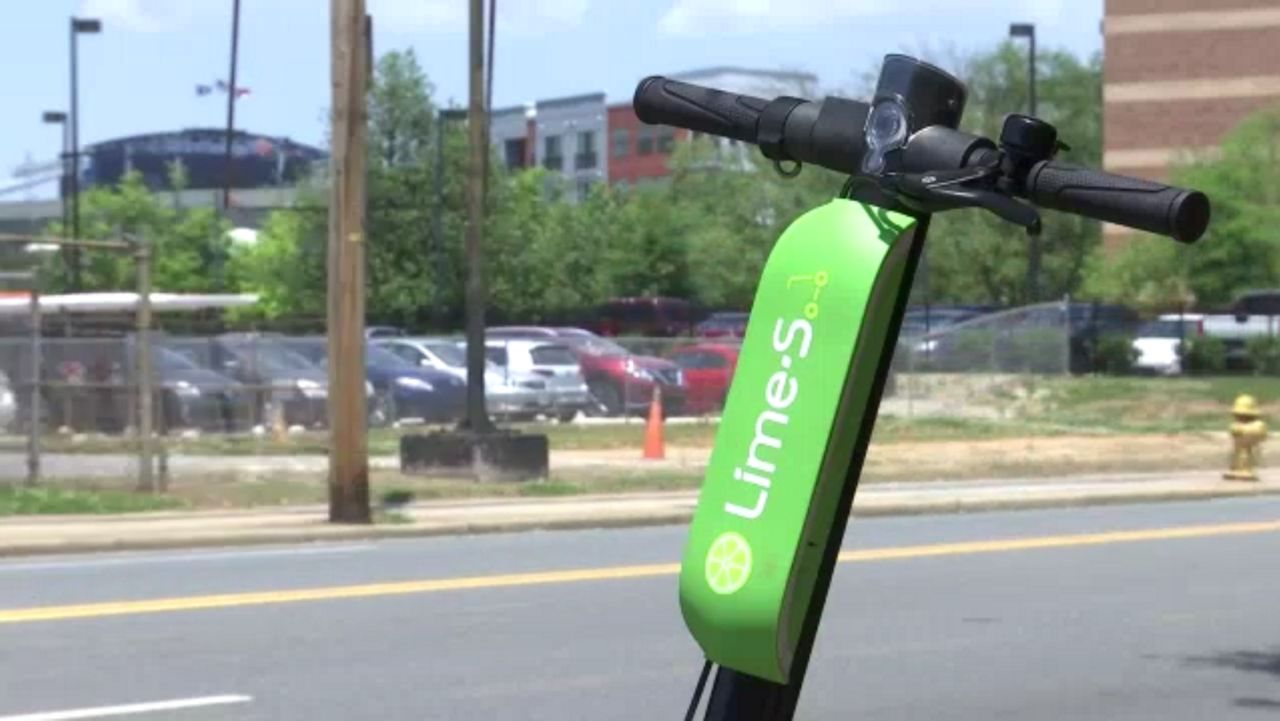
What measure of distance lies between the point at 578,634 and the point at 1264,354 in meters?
40.1

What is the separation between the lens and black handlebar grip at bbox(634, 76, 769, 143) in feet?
11.4

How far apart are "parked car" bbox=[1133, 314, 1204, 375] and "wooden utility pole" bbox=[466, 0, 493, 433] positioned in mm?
27797

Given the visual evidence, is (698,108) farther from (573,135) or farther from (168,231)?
(573,135)

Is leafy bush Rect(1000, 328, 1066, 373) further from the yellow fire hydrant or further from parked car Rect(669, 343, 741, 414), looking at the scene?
the yellow fire hydrant

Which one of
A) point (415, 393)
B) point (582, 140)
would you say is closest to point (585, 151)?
point (582, 140)

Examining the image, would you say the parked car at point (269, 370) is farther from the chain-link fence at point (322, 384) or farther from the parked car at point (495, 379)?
the parked car at point (495, 379)

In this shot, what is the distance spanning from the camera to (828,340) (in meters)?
2.92

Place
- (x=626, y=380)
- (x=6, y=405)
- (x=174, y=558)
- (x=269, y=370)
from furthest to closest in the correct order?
1. (x=626, y=380)
2. (x=269, y=370)
3. (x=6, y=405)
4. (x=174, y=558)

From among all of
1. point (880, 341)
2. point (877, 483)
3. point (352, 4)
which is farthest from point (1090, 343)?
point (880, 341)

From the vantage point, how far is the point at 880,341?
9.84 feet

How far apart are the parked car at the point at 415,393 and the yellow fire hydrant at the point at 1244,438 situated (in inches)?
500

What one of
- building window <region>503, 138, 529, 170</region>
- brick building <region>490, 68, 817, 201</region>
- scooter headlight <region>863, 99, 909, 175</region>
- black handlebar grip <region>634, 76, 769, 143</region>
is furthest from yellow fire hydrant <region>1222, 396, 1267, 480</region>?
building window <region>503, 138, 529, 170</region>

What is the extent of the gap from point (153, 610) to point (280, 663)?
234 centimetres

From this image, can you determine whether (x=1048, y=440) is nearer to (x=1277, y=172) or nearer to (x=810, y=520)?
(x=1277, y=172)
